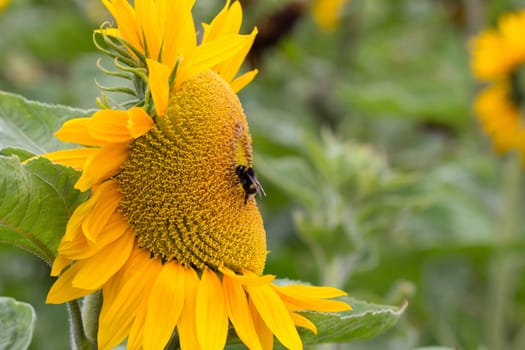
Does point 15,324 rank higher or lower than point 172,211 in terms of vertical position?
lower

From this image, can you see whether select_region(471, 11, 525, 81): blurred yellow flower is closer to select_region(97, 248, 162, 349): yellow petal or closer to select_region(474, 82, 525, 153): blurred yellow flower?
select_region(474, 82, 525, 153): blurred yellow flower

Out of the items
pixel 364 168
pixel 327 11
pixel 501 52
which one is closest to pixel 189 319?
pixel 364 168

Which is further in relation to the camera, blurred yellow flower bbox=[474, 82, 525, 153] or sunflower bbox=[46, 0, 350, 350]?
blurred yellow flower bbox=[474, 82, 525, 153]

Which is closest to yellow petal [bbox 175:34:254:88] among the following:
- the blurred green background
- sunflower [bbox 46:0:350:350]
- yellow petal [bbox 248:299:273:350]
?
sunflower [bbox 46:0:350:350]

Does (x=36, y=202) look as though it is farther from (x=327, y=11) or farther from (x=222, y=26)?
(x=327, y=11)

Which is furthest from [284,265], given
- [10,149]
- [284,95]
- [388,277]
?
[10,149]

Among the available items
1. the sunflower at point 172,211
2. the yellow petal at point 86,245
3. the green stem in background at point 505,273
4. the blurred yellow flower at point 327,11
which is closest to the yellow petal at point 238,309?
the sunflower at point 172,211

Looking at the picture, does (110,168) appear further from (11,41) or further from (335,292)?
(11,41)
